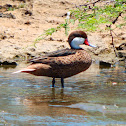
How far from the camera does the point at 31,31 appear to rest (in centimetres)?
1656

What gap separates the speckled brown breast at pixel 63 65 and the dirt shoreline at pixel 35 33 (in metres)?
5.08

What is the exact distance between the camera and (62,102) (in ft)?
15.6

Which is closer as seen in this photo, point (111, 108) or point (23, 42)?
point (111, 108)

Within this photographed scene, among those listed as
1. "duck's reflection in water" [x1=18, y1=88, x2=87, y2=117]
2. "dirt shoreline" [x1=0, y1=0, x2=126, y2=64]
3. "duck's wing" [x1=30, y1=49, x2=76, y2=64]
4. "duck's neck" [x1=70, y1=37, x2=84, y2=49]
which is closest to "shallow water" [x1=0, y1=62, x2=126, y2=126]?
"duck's reflection in water" [x1=18, y1=88, x2=87, y2=117]

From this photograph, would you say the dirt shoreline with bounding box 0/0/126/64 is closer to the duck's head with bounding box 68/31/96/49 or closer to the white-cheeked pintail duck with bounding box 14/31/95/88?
the duck's head with bounding box 68/31/96/49

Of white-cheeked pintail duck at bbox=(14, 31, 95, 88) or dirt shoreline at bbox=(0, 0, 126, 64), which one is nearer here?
white-cheeked pintail duck at bbox=(14, 31, 95, 88)

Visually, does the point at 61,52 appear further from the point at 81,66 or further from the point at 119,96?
the point at 119,96

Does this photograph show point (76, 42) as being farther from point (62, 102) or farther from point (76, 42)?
point (62, 102)

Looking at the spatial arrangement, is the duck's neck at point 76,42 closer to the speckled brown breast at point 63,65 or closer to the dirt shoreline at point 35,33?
the speckled brown breast at point 63,65

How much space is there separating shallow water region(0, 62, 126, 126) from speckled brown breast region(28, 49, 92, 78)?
12.5 inches

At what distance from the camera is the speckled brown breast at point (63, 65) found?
19.7 feet

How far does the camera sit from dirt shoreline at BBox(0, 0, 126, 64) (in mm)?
13609

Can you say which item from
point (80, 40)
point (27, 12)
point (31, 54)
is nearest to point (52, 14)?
point (27, 12)

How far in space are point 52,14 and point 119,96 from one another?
14.9m
